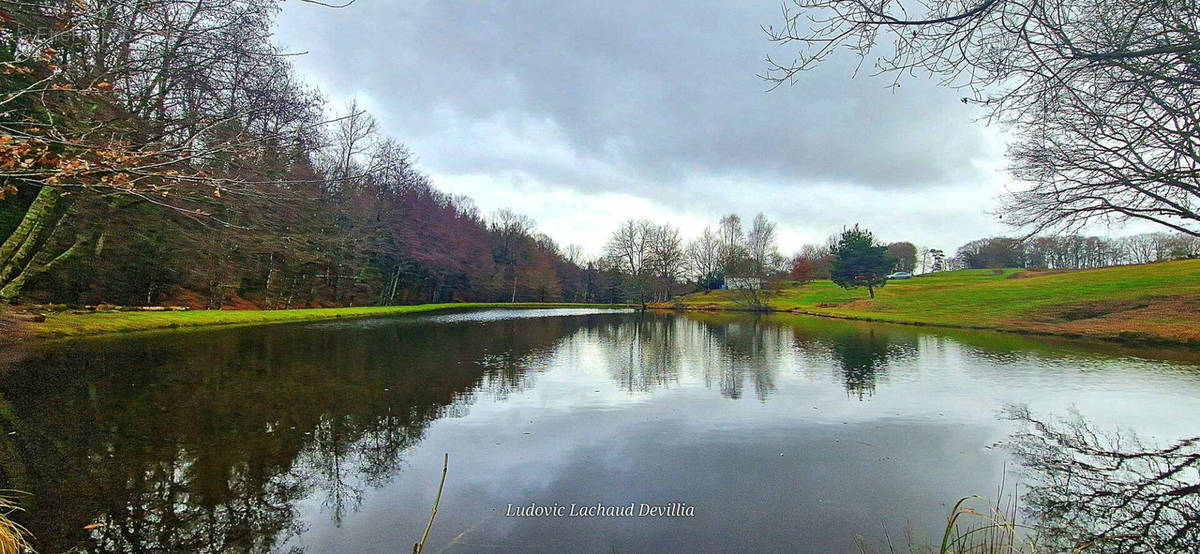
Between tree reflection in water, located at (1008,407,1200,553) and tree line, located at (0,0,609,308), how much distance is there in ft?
19.7

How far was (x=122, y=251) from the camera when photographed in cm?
2169

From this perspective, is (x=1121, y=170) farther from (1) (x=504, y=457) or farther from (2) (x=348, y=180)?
(2) (x=348, y=180)

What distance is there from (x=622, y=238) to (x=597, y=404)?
5511 centimetres

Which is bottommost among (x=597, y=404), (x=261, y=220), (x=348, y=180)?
(x=597, y=404)

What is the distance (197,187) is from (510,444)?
3774 mm

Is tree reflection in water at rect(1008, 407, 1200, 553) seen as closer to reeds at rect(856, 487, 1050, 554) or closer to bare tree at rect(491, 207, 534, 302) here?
reeds at rect(856, 487, 1050, 554)

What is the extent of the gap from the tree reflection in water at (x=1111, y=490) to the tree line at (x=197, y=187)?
5.99 metres

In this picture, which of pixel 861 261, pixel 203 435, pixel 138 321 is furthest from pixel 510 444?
pixel 861 261

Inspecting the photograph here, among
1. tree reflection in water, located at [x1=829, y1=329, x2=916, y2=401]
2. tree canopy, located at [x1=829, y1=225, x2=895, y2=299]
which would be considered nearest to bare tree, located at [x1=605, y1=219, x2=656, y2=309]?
tree canopy, located at [x1=829, y1=225, x2=895, y2=299]

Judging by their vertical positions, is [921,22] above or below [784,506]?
above

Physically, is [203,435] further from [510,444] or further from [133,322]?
[133,322]

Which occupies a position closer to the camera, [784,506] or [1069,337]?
[784,506]

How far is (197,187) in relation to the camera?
3883 millimetres

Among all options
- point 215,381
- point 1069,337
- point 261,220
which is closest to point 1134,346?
point 1069,337
